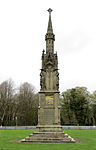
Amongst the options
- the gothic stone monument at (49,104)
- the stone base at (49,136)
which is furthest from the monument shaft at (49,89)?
Result: the stone base at (49,136)

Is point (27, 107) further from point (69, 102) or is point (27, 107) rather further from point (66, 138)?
point (66, 138)

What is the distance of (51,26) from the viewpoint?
23844mm

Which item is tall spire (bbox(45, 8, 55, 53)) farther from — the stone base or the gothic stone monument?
the stone base

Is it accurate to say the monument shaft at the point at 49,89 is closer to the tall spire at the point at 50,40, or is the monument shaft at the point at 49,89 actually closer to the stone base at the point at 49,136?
the tall spire at the point at 50,40

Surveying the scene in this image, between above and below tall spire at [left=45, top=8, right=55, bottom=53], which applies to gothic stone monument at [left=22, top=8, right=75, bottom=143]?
below

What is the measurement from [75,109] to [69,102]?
2.96 meters

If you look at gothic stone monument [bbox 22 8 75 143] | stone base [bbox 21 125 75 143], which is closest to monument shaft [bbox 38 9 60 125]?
gothic stone monument [bbox 22 8 75 143]

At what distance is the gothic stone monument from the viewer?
64.1 feet

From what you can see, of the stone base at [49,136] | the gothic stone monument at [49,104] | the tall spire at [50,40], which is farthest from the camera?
the tall spire at [50,40]

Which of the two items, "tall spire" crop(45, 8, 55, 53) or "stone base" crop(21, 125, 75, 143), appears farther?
"tall spire" crop(45, 8, 55, 53)

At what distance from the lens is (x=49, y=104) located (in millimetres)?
21109

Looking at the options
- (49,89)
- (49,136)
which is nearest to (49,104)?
(49,89)

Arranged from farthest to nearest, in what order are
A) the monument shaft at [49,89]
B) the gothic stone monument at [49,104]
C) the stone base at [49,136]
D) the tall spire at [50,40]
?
the tall spire at [50,40], the monument shaft at [49,89], the gothic stone monument at [49,104], the stone base at [49,136]

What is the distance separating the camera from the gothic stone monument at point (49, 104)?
1955 cm
